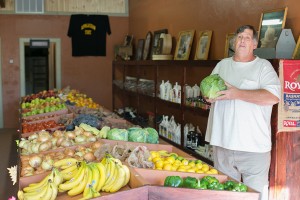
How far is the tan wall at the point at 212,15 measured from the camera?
4.61 m

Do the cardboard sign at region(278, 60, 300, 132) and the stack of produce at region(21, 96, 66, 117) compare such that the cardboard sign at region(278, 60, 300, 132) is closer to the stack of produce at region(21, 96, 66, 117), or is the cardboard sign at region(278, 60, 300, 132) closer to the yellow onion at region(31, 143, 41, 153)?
the yellow onion at region(31, 143, 41, 153)

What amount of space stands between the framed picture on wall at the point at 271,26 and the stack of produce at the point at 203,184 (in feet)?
6.98

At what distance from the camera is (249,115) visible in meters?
3.36

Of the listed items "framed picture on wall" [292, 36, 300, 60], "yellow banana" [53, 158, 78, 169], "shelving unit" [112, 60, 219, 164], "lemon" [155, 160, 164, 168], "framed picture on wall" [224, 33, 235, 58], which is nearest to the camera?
"lemon" [155, 160, 164, 168]

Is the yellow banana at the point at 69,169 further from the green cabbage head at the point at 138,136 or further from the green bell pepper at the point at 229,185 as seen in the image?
the green cabbage head at the point at 138,136

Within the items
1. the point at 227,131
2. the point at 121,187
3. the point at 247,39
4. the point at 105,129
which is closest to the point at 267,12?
the point at 247,39

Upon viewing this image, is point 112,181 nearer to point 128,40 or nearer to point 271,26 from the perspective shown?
point 271,26

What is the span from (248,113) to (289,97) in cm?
59

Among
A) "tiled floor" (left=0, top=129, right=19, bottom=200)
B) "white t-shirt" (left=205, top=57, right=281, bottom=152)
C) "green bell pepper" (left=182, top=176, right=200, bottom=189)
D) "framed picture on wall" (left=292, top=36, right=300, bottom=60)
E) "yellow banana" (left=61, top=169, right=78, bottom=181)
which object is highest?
"framed picture on wall" (left=292, top=36, right=300, bottom=60)

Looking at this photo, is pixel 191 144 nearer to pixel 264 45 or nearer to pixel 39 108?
pixel 264 45

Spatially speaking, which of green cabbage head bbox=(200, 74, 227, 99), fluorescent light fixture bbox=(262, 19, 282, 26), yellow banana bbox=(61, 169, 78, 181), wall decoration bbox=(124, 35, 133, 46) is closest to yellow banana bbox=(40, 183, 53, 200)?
yellow banana bbox=(61, 169, 78, 181)

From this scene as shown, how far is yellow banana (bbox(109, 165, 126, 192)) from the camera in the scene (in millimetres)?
2582

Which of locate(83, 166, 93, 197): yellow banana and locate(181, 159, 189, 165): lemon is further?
locate(181, 159, 189, 165): lemon

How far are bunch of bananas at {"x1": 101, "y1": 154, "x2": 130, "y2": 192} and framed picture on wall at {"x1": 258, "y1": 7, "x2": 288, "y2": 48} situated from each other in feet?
7.59
